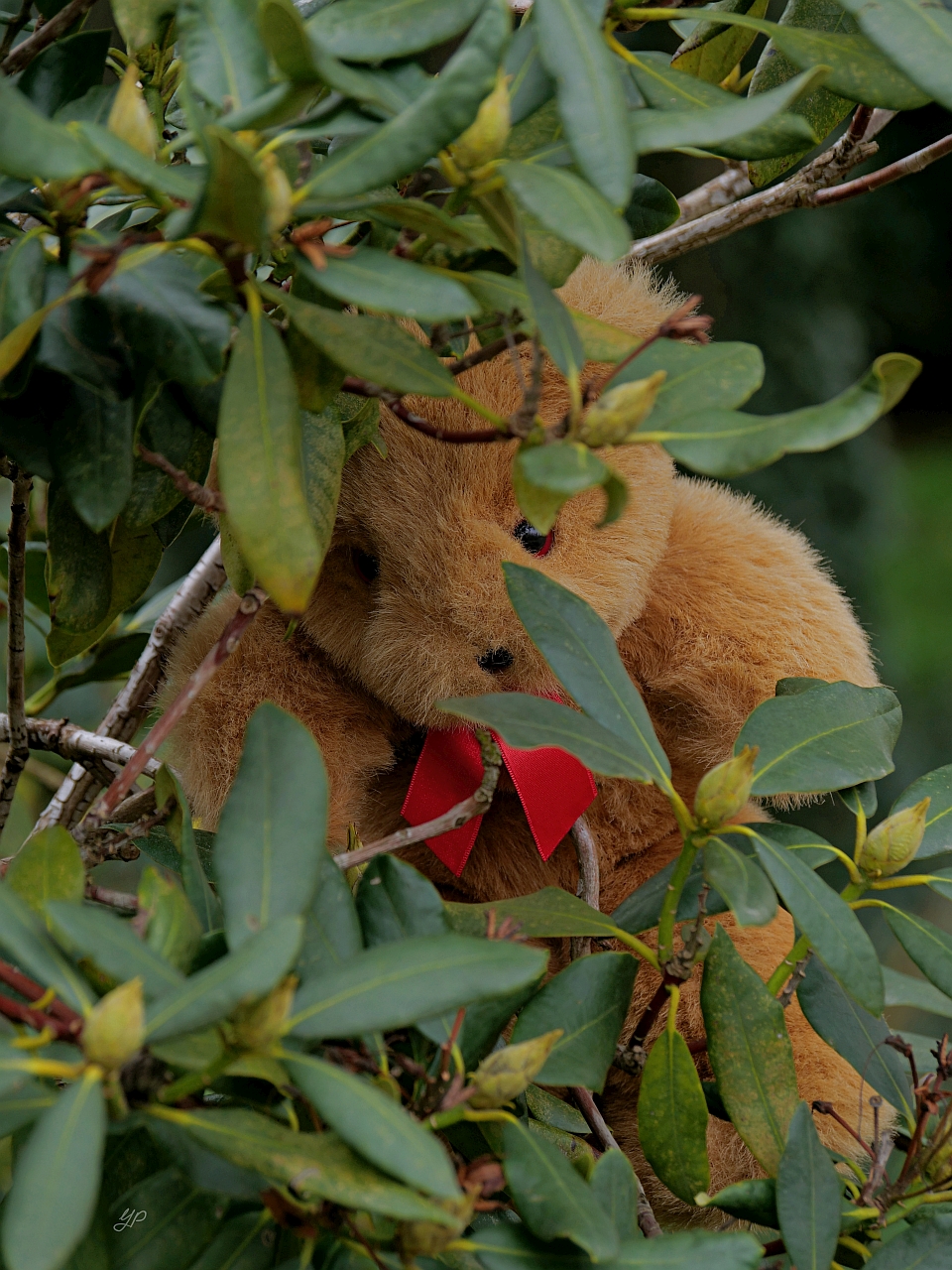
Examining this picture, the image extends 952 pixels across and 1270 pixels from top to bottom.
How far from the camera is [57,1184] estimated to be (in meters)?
0.32

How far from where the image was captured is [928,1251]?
53cm

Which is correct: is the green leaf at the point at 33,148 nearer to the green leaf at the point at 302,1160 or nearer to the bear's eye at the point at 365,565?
the green leaf at the point at 302,1160

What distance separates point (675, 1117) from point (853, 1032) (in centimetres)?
14

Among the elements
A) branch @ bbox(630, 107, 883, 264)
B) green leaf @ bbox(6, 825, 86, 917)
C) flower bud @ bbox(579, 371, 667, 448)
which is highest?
flower bud @ bbox(579, 371, 667, 448)

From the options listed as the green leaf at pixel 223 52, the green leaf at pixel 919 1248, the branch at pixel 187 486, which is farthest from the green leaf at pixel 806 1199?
the green leaf at pixel 223 52

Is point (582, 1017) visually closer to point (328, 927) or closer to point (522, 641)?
point (328, 927)

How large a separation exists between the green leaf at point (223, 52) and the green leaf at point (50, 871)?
0.28 m

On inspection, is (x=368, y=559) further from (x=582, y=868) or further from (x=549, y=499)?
(x=549, y=499)

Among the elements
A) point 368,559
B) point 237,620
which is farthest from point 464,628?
point 237,620

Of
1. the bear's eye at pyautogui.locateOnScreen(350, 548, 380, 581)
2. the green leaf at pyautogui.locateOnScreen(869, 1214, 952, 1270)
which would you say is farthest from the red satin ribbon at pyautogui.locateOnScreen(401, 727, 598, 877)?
the green leaf at pyautogui.locateOnScreen(869, 1214, 952, 1270)

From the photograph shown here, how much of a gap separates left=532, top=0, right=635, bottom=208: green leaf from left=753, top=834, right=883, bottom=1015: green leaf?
289mm

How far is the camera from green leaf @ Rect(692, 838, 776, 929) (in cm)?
47

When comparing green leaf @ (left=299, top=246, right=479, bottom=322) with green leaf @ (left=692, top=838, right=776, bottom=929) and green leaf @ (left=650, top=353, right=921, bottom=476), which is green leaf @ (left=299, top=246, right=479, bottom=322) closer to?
green leaf @ (left=650, top=353, right=921, bottom=476)

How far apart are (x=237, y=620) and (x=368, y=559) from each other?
0.90ft
